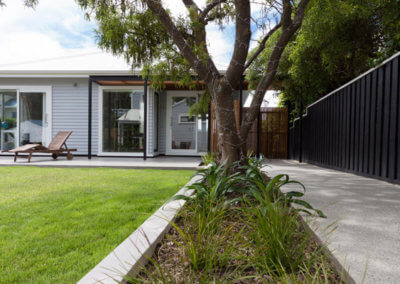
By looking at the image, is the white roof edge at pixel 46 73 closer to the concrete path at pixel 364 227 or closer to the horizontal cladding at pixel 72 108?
the horizontal cladding at pixel 72 108

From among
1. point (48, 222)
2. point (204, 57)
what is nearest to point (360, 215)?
point (204, 57)

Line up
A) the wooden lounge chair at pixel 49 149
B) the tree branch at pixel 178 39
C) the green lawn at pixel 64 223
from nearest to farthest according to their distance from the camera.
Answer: the green lawn at pixel 64 223 → the tree branch at pixel 178 39 → the wooden lounge chair at pixel 49 149

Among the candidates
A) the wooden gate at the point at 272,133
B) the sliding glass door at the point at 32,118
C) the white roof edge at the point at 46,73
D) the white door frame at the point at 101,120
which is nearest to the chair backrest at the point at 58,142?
the white door frame at the point at 101,120

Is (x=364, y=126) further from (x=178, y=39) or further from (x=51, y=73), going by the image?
(x=51, y=73)

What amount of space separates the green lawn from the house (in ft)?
16.4

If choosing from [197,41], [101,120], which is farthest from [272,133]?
[197,41]

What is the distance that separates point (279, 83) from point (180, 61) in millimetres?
5094

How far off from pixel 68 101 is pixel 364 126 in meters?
8.75

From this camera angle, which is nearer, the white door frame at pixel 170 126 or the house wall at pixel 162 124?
the white door frame at pixel 170 126

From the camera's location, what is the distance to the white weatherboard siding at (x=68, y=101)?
359 inches

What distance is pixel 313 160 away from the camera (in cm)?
701

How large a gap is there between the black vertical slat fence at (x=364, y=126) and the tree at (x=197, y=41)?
1.70 meters

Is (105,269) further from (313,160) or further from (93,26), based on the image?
(313,160)

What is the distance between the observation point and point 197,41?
350 centimetres
